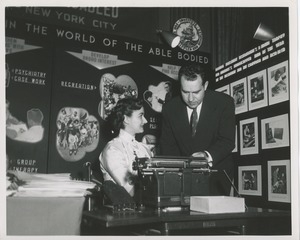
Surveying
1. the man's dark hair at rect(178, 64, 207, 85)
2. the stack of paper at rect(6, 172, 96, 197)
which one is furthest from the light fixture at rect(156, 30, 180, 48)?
the stack of paper at rect(6, 172, 96, 197)

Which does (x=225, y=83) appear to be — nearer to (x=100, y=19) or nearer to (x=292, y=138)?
(x=292, y=138)

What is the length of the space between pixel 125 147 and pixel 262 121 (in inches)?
40.6

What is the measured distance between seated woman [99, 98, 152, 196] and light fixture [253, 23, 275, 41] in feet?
3.44

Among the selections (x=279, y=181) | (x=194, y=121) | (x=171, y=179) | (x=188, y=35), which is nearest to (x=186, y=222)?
(x=171, y=179)

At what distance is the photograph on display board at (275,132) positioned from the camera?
2455 mm

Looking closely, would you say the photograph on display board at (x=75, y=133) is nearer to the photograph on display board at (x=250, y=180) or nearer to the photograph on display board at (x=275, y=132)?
the photograph on display board at (x=250, y=180)

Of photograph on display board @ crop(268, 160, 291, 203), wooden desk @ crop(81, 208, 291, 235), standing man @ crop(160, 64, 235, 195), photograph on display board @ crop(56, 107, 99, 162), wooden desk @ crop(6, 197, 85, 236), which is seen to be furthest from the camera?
photograph on display board @ crop(56, 107, 99, 162)

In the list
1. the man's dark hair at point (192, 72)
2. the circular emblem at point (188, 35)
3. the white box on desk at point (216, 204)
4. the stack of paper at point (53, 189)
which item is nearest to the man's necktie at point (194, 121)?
the man's dark hair at point (192, 72)

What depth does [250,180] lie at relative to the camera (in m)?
2.87

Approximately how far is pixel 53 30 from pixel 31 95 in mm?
573

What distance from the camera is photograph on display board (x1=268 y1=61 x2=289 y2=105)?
2.47 meters

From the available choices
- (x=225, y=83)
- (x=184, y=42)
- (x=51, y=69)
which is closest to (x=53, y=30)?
(x=51, y=69)

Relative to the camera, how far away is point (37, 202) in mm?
2107

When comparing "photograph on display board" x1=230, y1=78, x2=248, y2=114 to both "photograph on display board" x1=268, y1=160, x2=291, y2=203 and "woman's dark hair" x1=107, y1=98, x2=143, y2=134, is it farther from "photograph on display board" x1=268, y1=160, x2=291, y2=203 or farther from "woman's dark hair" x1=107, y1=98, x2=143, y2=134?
"woman's dark hair" x1=107, y1=98, x2=143, y2=134
